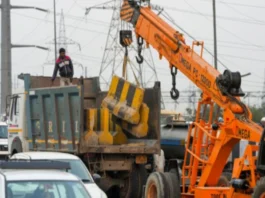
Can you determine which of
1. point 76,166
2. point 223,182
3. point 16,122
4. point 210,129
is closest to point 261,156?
point 210,129

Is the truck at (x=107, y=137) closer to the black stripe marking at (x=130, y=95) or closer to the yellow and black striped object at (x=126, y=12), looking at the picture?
the black stripe marking at (x=130, y=95)

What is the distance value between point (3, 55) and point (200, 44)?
23.6 metres

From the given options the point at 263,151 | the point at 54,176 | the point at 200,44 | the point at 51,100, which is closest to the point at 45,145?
the point at 51,100

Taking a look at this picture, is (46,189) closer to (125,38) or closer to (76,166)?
(76,166)

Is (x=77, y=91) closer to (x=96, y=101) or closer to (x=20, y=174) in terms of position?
(x=96, y=101)

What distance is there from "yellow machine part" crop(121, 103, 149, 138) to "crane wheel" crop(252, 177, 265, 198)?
7.58 m

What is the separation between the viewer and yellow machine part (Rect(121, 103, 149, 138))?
2150cm

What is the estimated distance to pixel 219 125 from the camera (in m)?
16.5

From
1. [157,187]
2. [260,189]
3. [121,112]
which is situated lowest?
[157,187]

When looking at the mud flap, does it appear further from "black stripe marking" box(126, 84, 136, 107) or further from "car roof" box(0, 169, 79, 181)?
"black stripe marking" box(126, 84, 136, 107)

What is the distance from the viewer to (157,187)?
56.7 feet

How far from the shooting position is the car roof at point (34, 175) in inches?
443

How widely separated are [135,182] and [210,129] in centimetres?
544

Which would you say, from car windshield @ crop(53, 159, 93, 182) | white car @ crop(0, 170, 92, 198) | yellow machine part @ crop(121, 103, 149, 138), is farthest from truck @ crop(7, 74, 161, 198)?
white car @ crop(0, 170, 92, 198)
